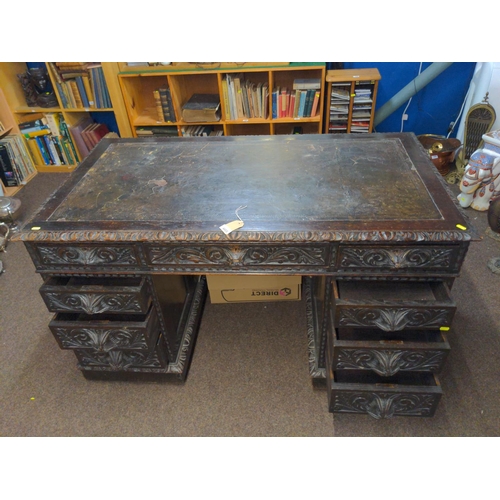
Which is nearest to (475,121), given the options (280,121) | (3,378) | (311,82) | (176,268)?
(311,82)

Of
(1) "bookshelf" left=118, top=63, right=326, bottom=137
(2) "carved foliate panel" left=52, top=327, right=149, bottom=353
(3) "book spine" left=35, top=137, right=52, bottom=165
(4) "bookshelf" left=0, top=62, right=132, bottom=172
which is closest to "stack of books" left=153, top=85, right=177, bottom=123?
(1) "bookshelf" left=118, top=63, right=326, bottom=137

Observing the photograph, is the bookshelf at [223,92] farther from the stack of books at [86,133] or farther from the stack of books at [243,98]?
the stack of books at [86,133]

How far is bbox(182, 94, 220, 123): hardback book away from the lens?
9.72ft

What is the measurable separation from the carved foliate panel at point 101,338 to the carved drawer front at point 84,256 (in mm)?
265

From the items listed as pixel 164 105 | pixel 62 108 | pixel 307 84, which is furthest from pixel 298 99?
pixel 62 108

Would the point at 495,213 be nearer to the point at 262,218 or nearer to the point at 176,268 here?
the point at 262,218

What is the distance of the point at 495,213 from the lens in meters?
2.39

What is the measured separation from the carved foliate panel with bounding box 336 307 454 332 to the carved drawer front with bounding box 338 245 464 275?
0.41 ft

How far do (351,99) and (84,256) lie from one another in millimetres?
2269

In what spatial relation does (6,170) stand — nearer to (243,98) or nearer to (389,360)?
(243,98)

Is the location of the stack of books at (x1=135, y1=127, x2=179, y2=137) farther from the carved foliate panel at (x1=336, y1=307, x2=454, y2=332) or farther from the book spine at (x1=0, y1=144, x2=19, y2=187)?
the carved foliate panel at (x1=336, y1=307, x2=454, y2=332)

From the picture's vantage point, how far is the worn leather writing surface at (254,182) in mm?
1387

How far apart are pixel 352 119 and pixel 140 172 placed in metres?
1.93

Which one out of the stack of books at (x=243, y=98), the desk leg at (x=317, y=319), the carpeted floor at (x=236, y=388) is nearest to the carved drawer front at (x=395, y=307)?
the desk leg at (x=317, y=319)
